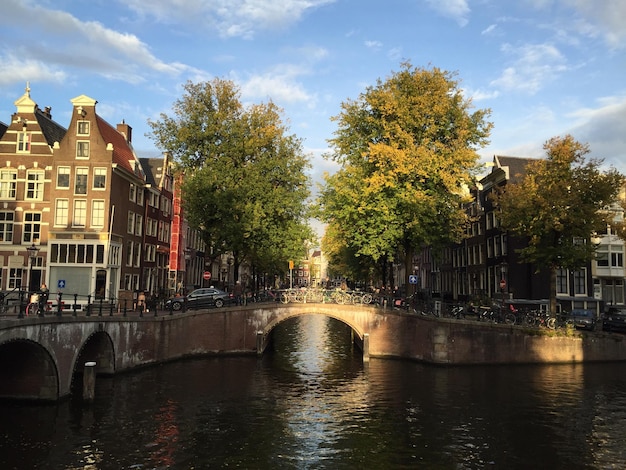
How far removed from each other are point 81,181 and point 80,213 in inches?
107

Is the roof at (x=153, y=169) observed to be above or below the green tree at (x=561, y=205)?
above

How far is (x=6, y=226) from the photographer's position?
4562 centimetres

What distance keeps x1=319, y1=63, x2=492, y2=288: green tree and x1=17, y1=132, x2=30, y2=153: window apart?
26605mm

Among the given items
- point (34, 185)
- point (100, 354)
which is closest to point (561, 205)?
point (100, 354)

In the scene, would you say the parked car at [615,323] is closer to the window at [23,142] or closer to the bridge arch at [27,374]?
the bridge arch at [27,374]

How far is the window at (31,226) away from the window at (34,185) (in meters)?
1.47

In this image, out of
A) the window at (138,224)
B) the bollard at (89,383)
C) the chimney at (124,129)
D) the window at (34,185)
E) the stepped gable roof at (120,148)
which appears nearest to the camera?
the bollard at (89,383)

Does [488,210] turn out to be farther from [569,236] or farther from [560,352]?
[560,352]

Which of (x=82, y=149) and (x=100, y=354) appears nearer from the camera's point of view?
(x=100, y=354)

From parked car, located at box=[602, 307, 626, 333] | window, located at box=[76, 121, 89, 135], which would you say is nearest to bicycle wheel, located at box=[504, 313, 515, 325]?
parked car, located at box=[602, 307, 626, 333]

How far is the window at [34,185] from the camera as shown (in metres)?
45.7

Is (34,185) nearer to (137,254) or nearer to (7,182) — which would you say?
(7,182)

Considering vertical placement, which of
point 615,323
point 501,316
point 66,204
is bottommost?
point 615,323

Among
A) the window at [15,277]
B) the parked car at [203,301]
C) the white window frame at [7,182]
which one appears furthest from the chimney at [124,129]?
the parked car at [203,301]
